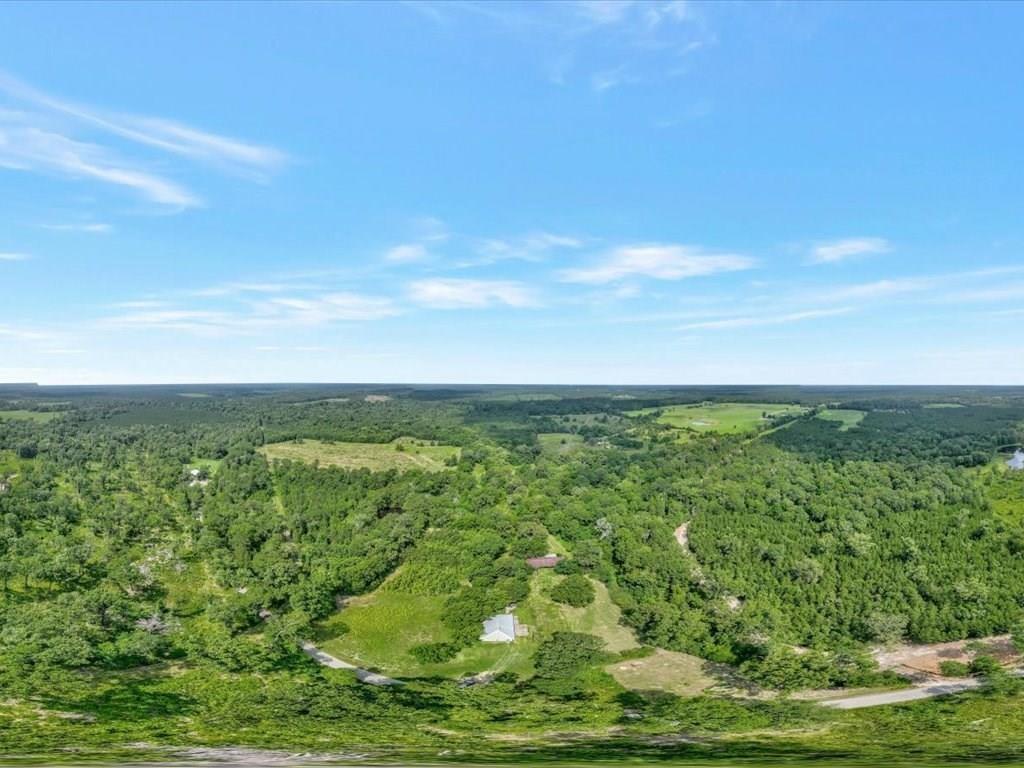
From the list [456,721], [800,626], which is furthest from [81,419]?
[800,626]

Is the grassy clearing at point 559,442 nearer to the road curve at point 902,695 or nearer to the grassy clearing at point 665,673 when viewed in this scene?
the grassy clearing at point 665,673

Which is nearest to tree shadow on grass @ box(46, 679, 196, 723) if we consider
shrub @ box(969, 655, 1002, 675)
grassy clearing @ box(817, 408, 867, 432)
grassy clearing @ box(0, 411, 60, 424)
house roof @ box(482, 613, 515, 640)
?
house roof @ box(482, 613, 515, 640)

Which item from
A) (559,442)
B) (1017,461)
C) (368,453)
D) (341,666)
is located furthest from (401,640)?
(1017,461)

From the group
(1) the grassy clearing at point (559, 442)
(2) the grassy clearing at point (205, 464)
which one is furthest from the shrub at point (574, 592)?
(2) the grassy clearing at point (205, 464)

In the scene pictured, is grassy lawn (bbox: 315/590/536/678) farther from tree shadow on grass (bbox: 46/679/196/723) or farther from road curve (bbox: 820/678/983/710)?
road curve (bbox: 820/678/983/710)

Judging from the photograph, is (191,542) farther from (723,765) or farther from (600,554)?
(723,765)

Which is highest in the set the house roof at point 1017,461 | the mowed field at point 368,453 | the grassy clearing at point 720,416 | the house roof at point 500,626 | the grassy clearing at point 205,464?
the grassy clearing at point 720,416
